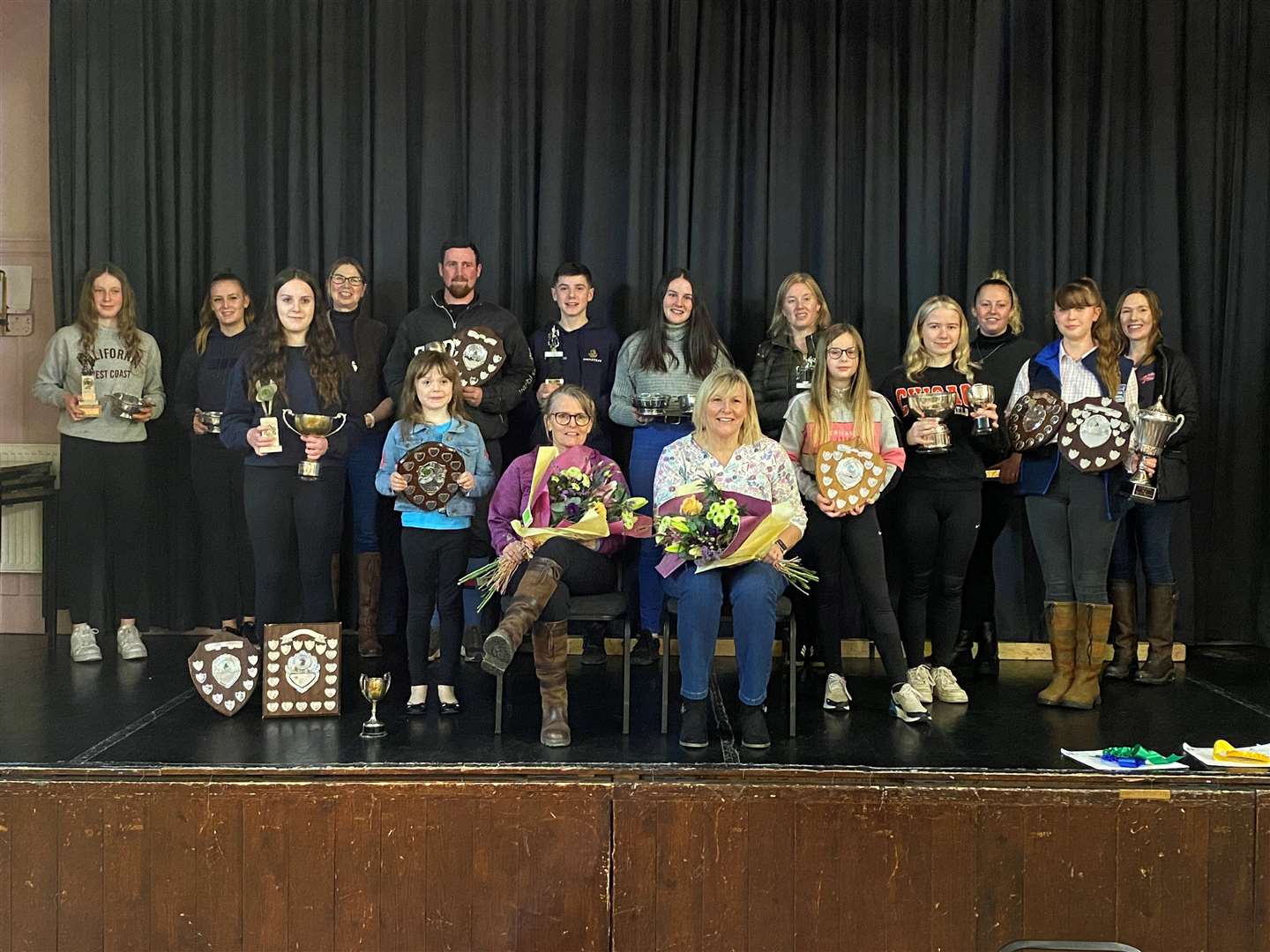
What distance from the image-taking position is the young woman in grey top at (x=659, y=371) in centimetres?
471

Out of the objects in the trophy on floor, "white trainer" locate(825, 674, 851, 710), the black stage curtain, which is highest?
the black stage curtain

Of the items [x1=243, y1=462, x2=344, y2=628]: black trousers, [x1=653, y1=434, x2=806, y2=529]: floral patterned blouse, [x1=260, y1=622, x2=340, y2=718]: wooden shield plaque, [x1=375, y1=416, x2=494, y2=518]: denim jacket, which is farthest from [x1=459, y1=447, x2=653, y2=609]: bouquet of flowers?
[x1=243, y1=462, x2=344, y2=628]: black trousers

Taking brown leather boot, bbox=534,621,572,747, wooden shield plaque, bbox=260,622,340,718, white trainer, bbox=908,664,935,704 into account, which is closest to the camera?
brown leather boot, bbox=534,621,572,747

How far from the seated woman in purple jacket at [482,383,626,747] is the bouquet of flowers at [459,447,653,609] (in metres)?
0.02

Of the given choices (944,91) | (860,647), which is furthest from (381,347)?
(944,91)

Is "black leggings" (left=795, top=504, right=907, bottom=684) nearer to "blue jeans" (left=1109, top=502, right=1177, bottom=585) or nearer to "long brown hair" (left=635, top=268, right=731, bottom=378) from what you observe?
"long brown hair" (left=635, top=268, right=731, bottom=378)

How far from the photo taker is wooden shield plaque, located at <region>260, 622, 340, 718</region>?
13.0ft

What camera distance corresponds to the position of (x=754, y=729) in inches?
143

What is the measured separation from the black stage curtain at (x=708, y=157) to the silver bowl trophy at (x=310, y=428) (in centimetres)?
142

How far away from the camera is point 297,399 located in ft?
14.0

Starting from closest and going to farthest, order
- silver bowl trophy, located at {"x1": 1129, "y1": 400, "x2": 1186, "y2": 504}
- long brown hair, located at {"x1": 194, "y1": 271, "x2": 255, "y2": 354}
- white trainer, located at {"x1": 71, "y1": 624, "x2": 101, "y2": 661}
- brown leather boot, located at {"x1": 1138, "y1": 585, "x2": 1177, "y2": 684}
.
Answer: silver bowl trophy, located at {"x1": 1129, "y1": 400, "x2": 1186, "y2": 504} → brown leather boot, located at {"x1": 1138, "y1": 585, "x2": 1177, "y2": 684} → white trainer, located at {"x1": 71, "y1": 624, "x2": 101, "y2": 661} → long brown hair, located at {"x1": 194, "y1": 271, "x2": 255, "y2": 354}

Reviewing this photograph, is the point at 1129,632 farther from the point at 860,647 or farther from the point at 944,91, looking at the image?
the point at 944,91

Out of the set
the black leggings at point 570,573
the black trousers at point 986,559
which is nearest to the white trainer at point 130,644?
the black leggings at point 570,573

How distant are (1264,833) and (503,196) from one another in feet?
13.6
